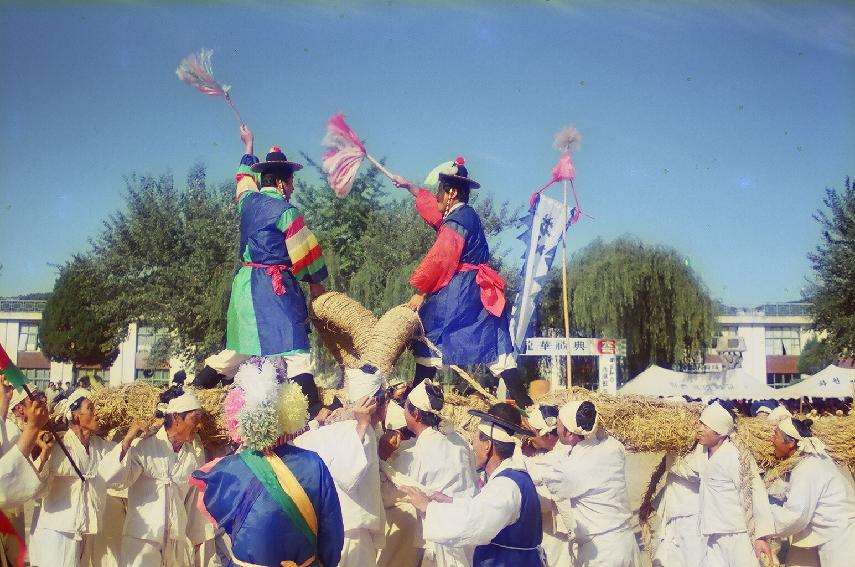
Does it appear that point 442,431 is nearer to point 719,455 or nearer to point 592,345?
point 719,455

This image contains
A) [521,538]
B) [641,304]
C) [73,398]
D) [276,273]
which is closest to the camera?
[521,538]

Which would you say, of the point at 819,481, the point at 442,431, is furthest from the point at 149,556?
the point at 819,481

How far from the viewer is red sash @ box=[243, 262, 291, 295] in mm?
6930

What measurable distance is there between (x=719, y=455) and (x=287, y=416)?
4085 mm

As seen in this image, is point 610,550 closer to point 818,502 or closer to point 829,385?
point 818,502

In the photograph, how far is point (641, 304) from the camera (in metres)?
29.8

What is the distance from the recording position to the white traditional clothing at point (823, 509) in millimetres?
7086

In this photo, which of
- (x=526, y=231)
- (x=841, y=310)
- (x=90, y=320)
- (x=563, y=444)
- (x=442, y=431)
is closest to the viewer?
(x=442, y=431)

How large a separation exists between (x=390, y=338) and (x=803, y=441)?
343cm

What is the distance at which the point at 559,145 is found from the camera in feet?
37.4

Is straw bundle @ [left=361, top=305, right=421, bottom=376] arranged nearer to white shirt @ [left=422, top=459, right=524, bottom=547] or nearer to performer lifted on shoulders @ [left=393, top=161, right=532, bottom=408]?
performer lifted on shoulders @ [left=393, top=161, right=532, bottom=408]

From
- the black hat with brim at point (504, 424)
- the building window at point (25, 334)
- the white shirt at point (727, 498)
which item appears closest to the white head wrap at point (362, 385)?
the black hat with brim at point (504, 424)

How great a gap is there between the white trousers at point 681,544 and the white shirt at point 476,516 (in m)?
3.38

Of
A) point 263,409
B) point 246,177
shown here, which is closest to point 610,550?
point 263,409
